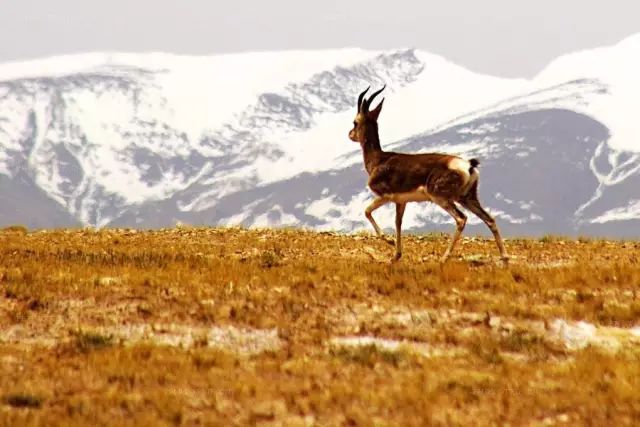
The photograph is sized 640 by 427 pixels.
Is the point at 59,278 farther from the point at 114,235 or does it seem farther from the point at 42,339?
the point at 114,235

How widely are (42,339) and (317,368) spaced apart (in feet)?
12.5

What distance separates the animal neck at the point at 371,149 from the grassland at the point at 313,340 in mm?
2219

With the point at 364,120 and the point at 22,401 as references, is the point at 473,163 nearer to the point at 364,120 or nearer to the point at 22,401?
the point at 364,120

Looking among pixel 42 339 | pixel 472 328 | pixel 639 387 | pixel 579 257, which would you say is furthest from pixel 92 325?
pixel 579 257

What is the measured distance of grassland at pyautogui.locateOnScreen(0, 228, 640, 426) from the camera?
35.0ft

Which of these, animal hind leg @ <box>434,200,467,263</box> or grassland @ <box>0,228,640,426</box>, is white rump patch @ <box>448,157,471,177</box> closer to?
animal hind leg @ <box>434,200,467,263</box>

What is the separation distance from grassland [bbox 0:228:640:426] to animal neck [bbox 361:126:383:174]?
222cm

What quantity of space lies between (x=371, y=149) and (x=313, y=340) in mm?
10360

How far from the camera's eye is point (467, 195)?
70.9 ft

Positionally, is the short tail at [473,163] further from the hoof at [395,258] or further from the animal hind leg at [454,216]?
the hoof at [395,258]

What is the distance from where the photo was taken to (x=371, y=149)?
924 inches

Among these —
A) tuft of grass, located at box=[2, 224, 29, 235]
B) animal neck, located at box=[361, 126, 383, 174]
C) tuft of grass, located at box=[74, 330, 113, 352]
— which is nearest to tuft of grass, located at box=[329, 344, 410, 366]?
tuft of grass, located at box=[74, 330, 113, 352]

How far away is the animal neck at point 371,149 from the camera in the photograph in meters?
23.1

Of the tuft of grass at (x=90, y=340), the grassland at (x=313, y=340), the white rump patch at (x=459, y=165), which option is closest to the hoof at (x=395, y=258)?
the grassland at (x=313, y=340)
